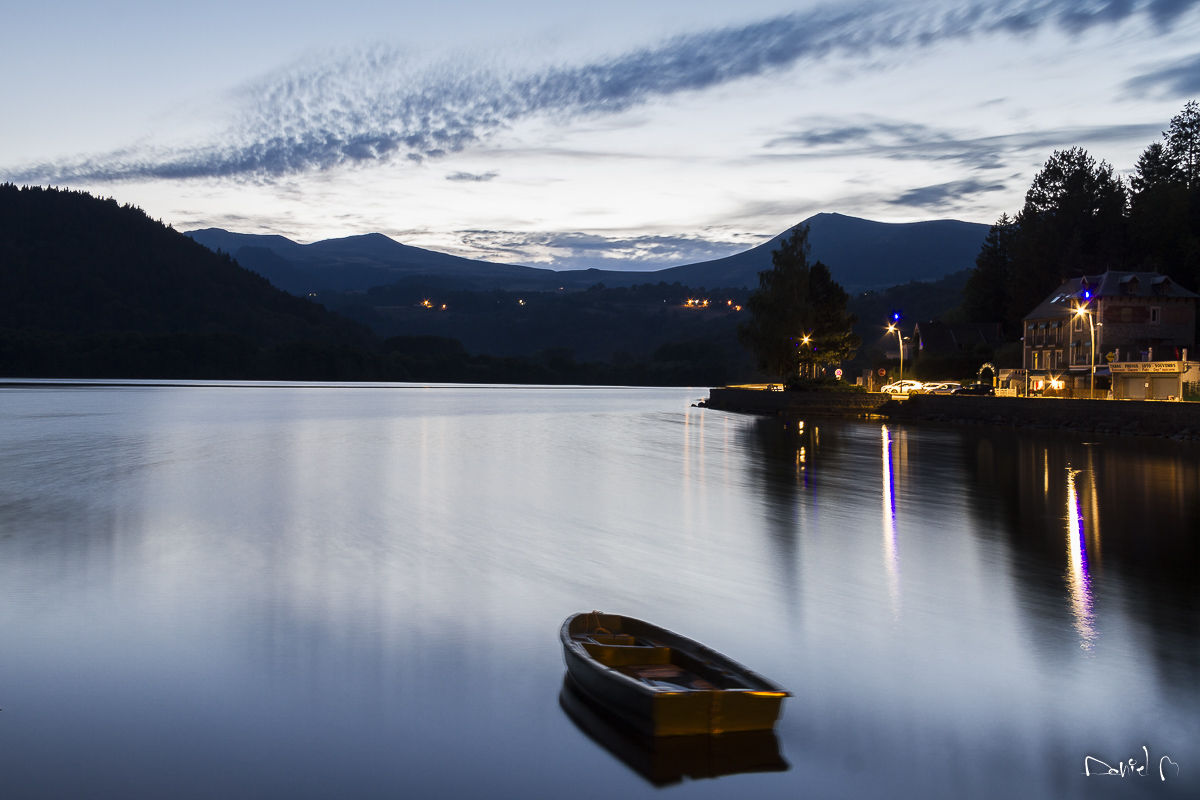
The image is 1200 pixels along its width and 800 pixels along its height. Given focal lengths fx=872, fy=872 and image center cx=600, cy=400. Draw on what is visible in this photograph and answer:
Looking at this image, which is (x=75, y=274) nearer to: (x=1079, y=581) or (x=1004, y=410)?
(x=1004, y=410)

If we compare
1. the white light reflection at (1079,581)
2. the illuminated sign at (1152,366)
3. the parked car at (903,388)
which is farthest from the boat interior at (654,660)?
the parked car at (903,388)

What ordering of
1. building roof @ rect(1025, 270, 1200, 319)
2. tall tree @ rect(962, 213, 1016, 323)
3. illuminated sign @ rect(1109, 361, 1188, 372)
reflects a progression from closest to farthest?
illuminated sign @ rect(1109, 361, 1188, 372) < building roof @ rect(1025, 270, 1200, 319) < tall tree @ rect(962, 213, 1016, 323)

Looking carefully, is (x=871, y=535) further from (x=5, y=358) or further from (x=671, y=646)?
(x=5, y=358)

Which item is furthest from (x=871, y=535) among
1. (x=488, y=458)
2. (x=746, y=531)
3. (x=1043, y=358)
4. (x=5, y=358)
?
(x=5, y=358)

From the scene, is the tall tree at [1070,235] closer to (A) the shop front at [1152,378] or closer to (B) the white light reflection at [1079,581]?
(A) the shop front at [1152,378]

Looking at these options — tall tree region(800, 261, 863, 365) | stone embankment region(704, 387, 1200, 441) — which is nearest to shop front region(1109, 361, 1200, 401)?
stone embankment region(704, 387, 1200, 441)

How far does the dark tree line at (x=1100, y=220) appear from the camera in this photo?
255ft

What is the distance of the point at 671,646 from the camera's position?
884cm

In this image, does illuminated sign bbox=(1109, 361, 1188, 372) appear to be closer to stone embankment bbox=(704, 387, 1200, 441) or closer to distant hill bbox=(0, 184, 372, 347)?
stone embankment bbox=(704, 387, 1200, 441)

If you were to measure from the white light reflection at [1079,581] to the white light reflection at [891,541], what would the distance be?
7.98 ft

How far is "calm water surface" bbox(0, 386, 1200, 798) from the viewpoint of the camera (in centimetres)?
758

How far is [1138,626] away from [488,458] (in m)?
30.4

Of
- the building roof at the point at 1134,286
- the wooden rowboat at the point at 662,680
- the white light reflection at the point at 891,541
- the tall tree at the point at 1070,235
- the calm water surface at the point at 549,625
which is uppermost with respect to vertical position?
the tall tree at the point at 1070,235

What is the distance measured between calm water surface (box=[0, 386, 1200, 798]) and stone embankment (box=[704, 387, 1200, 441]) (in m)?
19.6
